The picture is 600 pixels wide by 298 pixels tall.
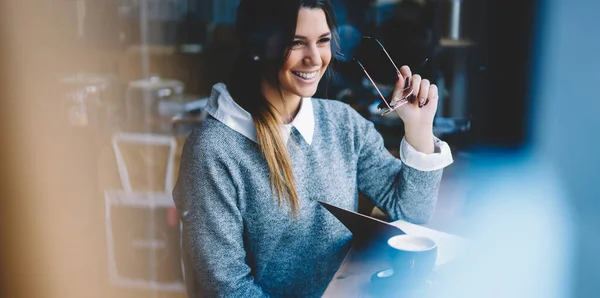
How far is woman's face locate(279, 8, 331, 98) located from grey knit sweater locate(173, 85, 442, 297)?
98 mm

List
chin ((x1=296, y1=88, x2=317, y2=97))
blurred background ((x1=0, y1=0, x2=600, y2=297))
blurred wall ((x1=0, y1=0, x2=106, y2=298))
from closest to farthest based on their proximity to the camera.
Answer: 1. blurred background ((x1=0, y1=0, x2=600, y2=297))
2. chin ((x1=296, y1=88, x2=317, y2=97))
3. blurred wall ((x1=0, y1=0, x2=106, y2=298))

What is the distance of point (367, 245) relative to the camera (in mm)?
1054

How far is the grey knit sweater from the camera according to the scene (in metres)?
1.05

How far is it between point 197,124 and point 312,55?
29cm

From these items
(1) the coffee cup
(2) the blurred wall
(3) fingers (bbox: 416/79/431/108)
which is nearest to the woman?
(3) fingers (bbox: 416/79/431/108)

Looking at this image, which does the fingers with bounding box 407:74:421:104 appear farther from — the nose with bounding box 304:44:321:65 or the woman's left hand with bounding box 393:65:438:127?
the nose with bounding box 304:44:321:65

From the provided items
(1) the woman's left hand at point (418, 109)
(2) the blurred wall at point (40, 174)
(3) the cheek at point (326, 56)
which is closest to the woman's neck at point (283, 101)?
(3) the cheek at point (326, 56)

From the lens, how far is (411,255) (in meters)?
0.94

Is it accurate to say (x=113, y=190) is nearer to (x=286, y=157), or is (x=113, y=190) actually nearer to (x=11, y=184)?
(x=11, y=184)

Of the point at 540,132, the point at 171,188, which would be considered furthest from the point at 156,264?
the point at 540,132

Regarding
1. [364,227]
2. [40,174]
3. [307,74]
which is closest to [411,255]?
[364,227]

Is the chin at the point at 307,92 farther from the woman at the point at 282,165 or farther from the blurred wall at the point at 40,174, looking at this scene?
the blurred wall at the point at 40,174

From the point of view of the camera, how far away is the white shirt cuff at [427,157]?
1.00m

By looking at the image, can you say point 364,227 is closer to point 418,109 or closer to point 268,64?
point 418,109
